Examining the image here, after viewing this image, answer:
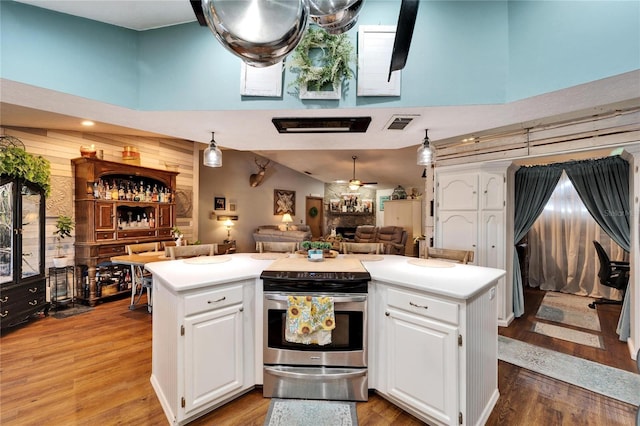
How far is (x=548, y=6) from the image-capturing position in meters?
1.75

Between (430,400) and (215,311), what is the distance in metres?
1.42

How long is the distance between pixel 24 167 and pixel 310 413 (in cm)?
388

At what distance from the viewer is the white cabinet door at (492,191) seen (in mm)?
3168

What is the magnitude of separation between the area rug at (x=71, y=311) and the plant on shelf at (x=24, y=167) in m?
1.54


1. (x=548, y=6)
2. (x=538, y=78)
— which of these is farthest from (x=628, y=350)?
(x=548, y=6)

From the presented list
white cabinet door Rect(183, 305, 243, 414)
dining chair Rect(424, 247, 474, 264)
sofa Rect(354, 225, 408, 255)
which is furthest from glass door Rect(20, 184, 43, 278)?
sofa Rect(354, 225, 408, 255)

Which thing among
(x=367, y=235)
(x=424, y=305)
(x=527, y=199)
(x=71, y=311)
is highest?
(x=527, y=199)

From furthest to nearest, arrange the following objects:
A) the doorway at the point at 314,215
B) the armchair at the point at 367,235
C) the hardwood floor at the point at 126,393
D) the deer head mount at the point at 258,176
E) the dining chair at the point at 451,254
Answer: the doorway at the point at 314,215
the deer head mount at the point at 258,176
the armchair at the point at 367,235
the dining chair at the point at 451,254
the hardwood floor at the point at 126,393

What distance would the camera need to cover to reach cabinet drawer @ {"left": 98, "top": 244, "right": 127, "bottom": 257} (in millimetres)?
3963

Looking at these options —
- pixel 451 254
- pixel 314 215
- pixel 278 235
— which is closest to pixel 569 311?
pixel 451 254

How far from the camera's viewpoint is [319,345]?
191 cm

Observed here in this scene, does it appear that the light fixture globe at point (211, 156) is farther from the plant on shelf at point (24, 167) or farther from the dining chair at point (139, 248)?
the plant on shelf at point (24, 167)

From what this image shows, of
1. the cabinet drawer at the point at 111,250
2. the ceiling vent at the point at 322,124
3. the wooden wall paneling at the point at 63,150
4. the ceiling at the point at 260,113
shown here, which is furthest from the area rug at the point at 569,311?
the wooden wall paneling at the point at 63,150

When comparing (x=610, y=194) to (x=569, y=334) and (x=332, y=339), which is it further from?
(x=332, y=339)
